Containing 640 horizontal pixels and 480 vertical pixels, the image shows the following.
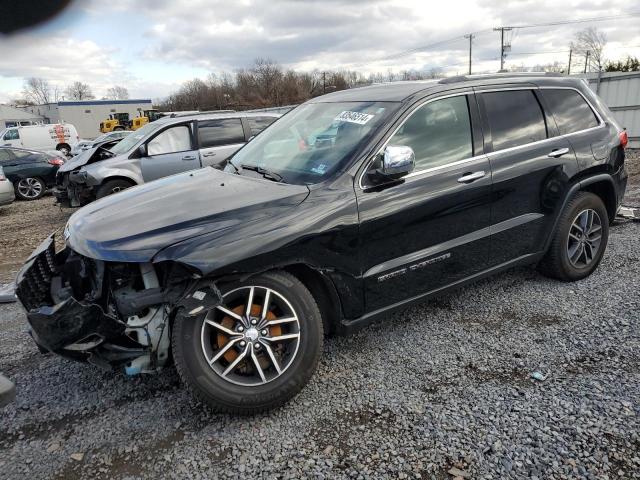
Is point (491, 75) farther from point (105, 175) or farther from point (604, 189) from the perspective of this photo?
point (105, 175)

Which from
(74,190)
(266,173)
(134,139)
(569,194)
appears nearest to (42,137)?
(134,139)

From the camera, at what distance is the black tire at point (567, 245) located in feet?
13.4

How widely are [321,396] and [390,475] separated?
2.47 feet

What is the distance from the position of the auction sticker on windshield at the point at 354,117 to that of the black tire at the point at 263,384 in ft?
4.21

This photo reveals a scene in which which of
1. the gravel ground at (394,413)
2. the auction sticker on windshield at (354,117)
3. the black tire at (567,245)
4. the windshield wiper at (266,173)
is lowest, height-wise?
the gravel ground at (394,413)

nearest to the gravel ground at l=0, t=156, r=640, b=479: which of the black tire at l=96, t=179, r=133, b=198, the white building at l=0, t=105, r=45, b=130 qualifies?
the black tire at l=96, t=179, r=133, b=198

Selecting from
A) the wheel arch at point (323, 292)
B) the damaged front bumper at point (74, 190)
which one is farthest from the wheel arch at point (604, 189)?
the damaged front bumper at point (74, 190)

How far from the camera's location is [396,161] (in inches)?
116

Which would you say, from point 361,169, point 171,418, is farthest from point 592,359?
point 171,418

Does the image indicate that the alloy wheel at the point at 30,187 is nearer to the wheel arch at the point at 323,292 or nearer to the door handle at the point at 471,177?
the wheel arch at the point at 323,292

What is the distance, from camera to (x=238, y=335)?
8.75 ft

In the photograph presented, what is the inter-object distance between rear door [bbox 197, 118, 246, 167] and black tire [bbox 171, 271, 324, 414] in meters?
6.11

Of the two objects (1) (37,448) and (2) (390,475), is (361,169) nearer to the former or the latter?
(2) (390,475)

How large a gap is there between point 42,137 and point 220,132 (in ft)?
70.5
